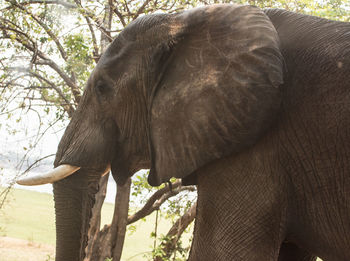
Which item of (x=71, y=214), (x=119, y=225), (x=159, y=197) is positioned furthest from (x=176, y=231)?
(x=71, y=214)

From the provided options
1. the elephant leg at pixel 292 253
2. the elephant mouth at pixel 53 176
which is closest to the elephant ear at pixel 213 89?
the elephant mouth at pixel 53 176

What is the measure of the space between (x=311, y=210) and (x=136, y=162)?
75 cm

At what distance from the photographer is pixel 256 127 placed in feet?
4.53

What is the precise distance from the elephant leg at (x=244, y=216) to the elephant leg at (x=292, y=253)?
0.50m

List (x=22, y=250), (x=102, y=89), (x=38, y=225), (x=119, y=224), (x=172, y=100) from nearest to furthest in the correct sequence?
(x=172, y=100)
(x=102, y=89)
(x=119, y=224)
(x=22, y=250)
(x=38, y=225)

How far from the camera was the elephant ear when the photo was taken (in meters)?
1.39

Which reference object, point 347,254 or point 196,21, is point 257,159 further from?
point 196,21

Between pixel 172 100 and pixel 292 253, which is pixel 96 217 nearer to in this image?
pixel 292 253

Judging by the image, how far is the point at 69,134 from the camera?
Result: 196 centimetres

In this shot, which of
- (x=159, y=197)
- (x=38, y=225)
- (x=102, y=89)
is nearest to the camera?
(x=102, y=89)

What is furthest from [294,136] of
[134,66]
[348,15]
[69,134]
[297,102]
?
[348,15]

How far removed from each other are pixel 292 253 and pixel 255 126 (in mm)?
762

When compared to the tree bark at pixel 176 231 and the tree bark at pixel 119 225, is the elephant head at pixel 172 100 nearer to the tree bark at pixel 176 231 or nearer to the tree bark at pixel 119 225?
the tree bark at pixel 119 225

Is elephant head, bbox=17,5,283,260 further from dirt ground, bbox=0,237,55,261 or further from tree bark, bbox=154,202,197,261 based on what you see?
dirt ground, bbox=0,237,55,261
